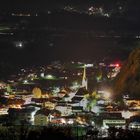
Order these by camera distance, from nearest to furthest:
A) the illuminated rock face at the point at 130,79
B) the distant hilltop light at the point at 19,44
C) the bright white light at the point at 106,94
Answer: the bright white light at the point at 106,94
the illuminated rock face at the point at 130,79
the distant hilltop light at the point at 19,44

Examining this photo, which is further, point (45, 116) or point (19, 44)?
point (19, 44)

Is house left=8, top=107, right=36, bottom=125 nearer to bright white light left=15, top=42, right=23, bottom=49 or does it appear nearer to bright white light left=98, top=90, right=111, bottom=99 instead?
bright white light left=98, top=90, right=111, bottom=99

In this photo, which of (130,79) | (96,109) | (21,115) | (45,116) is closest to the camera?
(45,116)

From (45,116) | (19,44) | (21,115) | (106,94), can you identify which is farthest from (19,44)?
(45,116)

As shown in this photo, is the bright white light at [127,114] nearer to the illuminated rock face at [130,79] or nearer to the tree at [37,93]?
the illuminated rock face at [130,79]

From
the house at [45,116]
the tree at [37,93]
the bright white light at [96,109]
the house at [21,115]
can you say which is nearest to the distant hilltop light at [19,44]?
the tree at [37,93]

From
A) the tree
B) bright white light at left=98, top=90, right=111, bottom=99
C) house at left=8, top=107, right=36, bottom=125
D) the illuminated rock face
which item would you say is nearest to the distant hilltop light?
the illuminated rock face

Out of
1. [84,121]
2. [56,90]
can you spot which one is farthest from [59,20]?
[84,121]

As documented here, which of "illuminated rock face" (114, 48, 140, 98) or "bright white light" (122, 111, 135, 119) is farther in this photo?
"illuminated rock face" (114, 48, 140, 98)

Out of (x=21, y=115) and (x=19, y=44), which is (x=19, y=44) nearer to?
(x=19, y=44)

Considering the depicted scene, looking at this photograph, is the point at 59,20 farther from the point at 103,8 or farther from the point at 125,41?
the point at 125,41
